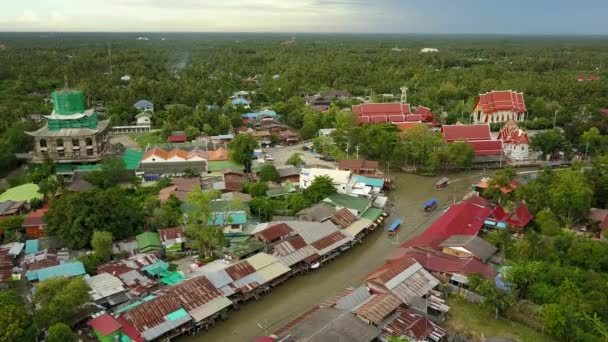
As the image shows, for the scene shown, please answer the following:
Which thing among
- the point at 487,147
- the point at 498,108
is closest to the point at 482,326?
the point at 487,147

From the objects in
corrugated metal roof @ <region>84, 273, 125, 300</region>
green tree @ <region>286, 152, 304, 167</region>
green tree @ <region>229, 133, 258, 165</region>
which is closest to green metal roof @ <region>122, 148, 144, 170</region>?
green tree @ <region>229, 133, 258, 165</region>

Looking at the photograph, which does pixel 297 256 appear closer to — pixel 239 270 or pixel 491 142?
pixel 239 270

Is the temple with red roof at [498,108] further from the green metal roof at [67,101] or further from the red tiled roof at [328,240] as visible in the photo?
the green metal roof at [67,101]

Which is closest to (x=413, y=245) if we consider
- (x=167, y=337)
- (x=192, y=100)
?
(x=167, y=337)

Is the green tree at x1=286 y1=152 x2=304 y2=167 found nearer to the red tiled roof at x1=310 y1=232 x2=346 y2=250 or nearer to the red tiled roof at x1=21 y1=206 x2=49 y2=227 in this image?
the red tiled roof at x1=310 y1=232 x2=346 y2=250

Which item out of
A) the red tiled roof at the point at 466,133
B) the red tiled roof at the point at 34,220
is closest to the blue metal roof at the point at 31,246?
the red tiled roof at the point at 34,220
